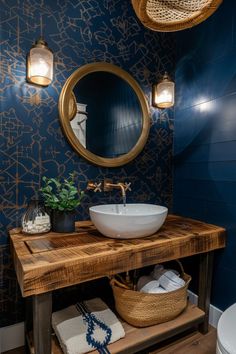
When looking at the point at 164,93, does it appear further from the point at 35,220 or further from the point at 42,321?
the point at 42,321

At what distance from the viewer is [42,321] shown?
979mm

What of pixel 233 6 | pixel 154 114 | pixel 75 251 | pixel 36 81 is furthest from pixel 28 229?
pixel 233 6

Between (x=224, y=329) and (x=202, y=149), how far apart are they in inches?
47.7

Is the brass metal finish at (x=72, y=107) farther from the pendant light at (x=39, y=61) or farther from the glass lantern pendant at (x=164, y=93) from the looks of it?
the glass lantern pendant at (x=164, y=93)

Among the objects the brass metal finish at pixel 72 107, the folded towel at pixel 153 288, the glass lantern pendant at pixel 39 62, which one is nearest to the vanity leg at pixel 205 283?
the folded towel at pixel 153 288

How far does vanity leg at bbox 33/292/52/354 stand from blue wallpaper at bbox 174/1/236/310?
4.04ft

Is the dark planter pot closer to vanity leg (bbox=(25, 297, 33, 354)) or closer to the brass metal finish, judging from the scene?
vanity leg (bbox=(25, 297, 33, 354))

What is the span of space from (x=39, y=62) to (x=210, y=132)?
1.26m

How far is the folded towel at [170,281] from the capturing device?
4.90ft

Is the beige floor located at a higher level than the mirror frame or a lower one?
lower

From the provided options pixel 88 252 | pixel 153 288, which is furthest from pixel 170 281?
pixel 88 252

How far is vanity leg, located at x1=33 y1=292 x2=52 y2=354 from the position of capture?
97cm

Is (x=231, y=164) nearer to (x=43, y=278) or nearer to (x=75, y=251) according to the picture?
(x=75, y=251)

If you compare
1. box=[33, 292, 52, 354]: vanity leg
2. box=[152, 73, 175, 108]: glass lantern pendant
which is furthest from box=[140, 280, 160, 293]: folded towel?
box=[152, 73, 175, 108]: glass lantern pendant
